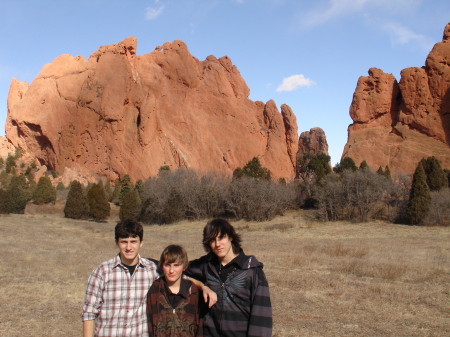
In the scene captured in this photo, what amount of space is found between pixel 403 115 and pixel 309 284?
177 feet

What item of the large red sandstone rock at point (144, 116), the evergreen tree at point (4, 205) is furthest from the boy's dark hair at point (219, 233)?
the large red sandstone rock at point (144, 116)

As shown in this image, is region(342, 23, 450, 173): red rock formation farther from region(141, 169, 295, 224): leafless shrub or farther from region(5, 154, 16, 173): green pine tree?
region(5, 154, 16, 173): green pine tree

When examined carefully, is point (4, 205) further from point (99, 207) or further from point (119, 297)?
point (119, 297)

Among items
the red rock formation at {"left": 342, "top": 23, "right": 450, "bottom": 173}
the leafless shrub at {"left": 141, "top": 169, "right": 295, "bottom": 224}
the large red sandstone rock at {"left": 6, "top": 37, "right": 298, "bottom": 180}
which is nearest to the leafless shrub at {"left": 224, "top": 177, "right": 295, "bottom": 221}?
the leafless shrub at {"left": 141, "top": 169, "right": 295, "bottom": 224}

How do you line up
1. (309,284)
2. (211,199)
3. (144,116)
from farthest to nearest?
(144,116)
(211,199)
(309,284)

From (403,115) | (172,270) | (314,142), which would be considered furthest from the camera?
(314,142)

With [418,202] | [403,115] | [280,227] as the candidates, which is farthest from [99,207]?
[403,115]

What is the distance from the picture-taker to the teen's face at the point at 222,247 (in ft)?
10.1

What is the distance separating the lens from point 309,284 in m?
10.3

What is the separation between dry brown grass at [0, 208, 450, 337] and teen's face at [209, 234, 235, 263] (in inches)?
155

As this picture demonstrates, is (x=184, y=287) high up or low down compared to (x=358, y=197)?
down

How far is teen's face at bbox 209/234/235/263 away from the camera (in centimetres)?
307

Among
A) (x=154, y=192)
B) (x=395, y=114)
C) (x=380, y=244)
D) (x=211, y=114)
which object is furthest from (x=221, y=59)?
(x=380, y=244)

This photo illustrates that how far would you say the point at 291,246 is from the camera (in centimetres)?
1795
